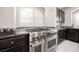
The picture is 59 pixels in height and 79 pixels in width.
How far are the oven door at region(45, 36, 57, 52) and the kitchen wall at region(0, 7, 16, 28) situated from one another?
374 millimetres

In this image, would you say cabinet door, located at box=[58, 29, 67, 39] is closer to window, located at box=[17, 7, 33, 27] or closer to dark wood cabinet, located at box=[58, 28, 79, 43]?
dark wood cabinet, located at box=[58, 28, 79, 43]

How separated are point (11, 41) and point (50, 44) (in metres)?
0.40

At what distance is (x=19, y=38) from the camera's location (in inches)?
40.4

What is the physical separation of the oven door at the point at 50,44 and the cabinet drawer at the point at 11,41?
9.7 inches

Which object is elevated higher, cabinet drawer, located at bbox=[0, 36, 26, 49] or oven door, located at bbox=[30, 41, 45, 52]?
cabinet drawer, located at bbox=[0, 36, 26, 49]

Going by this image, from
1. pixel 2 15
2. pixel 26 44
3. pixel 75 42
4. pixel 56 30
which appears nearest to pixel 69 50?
pixel 75 42

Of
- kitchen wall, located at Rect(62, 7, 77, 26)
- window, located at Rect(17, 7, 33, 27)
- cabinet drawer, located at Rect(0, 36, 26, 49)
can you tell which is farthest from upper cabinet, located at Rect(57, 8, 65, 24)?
cabinet drawer, located at Rect(0, 36, 26, 49)

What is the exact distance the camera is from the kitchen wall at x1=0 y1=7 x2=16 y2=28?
0.90 metres

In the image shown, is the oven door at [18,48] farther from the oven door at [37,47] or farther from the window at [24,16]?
the window at [24,16]

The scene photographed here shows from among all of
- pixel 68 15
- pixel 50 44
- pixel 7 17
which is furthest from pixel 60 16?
pixel 7 17

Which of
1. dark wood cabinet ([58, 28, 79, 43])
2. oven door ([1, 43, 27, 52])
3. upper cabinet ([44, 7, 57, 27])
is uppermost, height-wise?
upper cabinet ([44, 7, 57, 27])

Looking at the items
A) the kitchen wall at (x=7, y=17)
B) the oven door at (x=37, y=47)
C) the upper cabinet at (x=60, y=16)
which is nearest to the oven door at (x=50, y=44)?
the oven door at (x=37, y=47)

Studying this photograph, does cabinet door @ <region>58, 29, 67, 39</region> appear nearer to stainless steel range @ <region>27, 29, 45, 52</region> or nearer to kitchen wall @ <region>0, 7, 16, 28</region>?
stainless steel range @ <region>27, 29, 45, 52</region>
